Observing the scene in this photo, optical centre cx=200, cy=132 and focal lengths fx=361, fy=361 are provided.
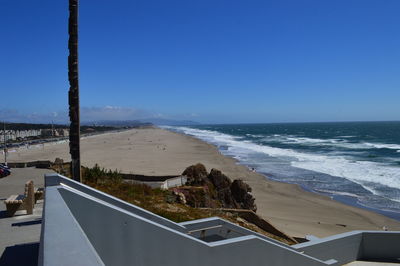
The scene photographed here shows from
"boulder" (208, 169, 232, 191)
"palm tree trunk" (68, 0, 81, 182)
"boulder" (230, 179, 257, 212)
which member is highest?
"palm tree trunk" (68, 0, 81, 182)

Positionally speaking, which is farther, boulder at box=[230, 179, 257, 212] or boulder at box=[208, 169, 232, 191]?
boulder at box=[208, 169, 232, 191]

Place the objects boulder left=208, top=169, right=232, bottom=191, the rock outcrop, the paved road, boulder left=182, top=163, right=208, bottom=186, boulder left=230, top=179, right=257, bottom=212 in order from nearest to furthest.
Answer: the paved road, the rock outcrop, boulder left=230, top=179, right=257, bottom=212, boulder left=182, top=163, right=208, bottom=186, boulder left=208, top=169, right=232, bottom=191

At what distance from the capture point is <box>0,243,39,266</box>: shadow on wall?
16.8 feet

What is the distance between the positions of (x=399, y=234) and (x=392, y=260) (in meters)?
0.69

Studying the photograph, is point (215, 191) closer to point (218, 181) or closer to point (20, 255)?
point (218, 181)

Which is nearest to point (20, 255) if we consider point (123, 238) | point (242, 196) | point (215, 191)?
point (123, 238)

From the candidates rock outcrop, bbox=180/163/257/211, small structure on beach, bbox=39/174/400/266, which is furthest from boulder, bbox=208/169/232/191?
small structure on beach, bbox=39/174/400/266

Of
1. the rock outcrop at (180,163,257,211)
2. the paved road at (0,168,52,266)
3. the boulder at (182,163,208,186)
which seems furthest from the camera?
the boulder at (182,163,208,186)

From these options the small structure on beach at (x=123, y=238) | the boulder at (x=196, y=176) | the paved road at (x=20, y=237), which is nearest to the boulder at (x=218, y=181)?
the boulder at (x=196, y=176)

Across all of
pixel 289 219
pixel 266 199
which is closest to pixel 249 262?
pixel 289 219

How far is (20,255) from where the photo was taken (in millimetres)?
5457

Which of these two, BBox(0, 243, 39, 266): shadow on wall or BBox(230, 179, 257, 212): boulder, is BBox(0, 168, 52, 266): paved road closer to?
BBox(0, 243, 39, 266): shadow on wall

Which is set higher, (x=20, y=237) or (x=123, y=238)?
(x=123, y=238)

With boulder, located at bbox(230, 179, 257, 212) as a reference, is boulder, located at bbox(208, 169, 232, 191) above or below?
above
